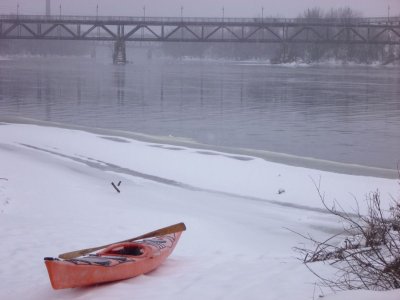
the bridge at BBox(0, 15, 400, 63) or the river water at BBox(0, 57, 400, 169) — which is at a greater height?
the bridge at BBox(0, 15, 400, 63)

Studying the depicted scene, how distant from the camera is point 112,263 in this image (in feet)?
19.7

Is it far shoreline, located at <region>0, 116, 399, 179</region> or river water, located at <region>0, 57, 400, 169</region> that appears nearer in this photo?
far shoreline, located at <region>0, 116, 399, 179</region>

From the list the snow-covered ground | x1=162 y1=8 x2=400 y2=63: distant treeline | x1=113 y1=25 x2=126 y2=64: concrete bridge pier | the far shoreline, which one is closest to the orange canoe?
the snow-covered ground

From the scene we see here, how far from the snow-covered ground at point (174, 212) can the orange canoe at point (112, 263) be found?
116 mm

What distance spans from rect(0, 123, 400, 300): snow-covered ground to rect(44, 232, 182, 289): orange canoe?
116 millimetres

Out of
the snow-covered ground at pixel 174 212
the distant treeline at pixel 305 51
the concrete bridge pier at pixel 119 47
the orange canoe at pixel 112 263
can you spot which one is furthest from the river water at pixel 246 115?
the concrete bridge pier at pixel 119 47

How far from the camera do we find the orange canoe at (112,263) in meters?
5.59

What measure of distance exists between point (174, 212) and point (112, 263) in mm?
3594

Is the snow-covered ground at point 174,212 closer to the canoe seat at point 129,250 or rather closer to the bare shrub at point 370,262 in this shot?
the bare shrub at point 370,262

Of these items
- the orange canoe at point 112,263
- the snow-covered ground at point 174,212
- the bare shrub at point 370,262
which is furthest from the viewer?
the snow-covered ground at point 174,212

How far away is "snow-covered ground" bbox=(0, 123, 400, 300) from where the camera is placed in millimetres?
5770

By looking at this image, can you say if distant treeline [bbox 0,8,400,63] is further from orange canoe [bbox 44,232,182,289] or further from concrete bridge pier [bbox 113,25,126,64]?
orange canoe [bbox 44,232,182,289]

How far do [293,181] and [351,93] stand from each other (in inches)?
832

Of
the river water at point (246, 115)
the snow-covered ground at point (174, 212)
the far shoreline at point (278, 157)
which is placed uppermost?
the river water at point (246, 115)
